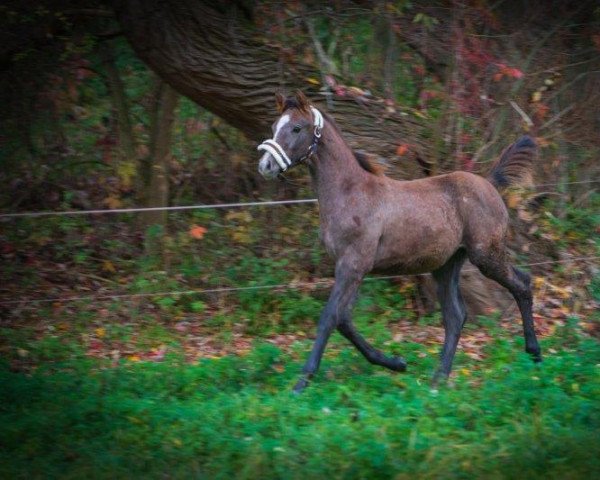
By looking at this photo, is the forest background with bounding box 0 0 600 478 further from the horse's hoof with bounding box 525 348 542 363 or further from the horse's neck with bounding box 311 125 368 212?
the horse's neck with bounding box 311 125 368 212

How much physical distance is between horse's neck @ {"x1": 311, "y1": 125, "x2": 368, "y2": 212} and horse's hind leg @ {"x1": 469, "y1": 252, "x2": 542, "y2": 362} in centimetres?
130

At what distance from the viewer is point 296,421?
5.85m

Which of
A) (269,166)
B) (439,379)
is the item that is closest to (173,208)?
(269,166)

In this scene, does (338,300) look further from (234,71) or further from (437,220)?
(234,71)

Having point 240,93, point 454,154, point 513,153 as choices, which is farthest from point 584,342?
point 240,93

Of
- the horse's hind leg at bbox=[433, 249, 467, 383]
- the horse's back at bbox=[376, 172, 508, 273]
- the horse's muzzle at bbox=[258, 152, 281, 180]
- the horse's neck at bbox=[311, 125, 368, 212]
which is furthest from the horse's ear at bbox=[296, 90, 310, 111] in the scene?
the horse's hind leg at bbox=[433, 249, 467, 383]

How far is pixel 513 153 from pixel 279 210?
2668 millimetres

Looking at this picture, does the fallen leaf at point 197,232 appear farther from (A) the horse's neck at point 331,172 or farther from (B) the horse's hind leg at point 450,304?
(B) the horse's hind leg at point 450,304

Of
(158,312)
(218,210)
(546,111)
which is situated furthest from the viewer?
(546,111)

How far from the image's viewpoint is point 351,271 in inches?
272

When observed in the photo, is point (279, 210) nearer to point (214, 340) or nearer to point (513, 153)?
point (214, 340)

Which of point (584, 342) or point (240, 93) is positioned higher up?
point (240, 93)

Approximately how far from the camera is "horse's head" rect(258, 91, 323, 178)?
6727 millimetres

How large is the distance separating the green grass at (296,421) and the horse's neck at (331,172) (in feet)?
4.48
